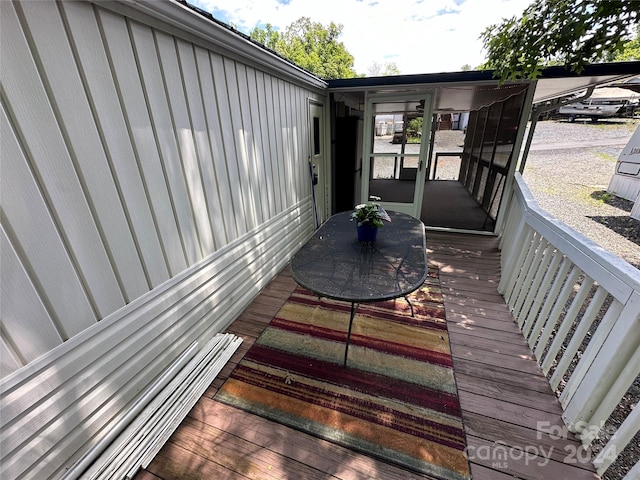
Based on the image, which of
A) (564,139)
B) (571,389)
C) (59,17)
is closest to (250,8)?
(564,139)

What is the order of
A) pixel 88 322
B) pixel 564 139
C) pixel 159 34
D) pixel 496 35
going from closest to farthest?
pixel 88 322 < pixel 159 34 < pixel 496 35 < pixel 564 139

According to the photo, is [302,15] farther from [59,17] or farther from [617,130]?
[59,17]

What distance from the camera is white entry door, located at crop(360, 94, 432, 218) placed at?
3908 mm

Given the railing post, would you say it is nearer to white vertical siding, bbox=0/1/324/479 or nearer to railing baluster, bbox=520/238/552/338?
railing baluster, bbox=520/238/552/338

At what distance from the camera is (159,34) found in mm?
Result: 1466

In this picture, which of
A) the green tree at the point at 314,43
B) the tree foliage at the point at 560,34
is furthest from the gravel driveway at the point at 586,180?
the green tree at the point at 314,43

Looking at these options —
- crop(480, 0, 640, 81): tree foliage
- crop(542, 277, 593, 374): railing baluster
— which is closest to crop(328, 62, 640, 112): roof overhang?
crop(480, 0, 640, 81): tree foliage

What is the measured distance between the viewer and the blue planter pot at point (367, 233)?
2.10 m

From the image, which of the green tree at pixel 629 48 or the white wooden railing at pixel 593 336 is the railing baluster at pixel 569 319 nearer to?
the white wooden railing at pixel 593 336

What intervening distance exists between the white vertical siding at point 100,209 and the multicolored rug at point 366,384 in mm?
650

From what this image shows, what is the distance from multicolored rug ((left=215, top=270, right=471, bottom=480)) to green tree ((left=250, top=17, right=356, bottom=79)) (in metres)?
27.3

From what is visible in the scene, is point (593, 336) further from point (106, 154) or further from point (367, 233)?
point (106, 154)

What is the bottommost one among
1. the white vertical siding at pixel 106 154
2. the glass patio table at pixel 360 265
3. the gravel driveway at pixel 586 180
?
the gravel driveway at pixel 586 180

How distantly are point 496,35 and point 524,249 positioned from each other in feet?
6.95
